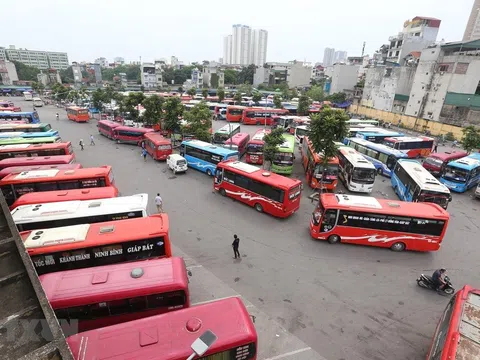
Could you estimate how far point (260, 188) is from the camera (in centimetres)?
1566

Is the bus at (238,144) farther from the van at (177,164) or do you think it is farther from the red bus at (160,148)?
the red bus at (160,148)

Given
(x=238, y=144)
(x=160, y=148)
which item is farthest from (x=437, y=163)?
(x=160, y=148)

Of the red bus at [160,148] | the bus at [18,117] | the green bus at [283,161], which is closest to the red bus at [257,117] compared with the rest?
the red bus at [160,148]

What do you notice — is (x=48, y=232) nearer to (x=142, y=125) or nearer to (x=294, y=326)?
(x=294, y=326)

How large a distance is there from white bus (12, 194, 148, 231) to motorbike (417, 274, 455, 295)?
12.1 metres

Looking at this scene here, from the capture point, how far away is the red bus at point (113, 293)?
6.95 m

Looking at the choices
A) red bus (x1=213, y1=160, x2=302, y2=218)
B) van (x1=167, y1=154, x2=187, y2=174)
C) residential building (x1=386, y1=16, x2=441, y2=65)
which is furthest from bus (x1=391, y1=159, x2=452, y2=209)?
residential building (x1=386, y1=16, x2=441, y2=65)

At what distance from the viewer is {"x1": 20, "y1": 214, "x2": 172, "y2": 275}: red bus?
871 cm

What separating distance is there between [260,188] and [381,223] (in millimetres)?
6643

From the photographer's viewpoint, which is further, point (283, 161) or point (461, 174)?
point (283, 161)

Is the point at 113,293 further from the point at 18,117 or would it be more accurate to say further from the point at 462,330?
the point at 18,117

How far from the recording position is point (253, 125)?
4550 cm

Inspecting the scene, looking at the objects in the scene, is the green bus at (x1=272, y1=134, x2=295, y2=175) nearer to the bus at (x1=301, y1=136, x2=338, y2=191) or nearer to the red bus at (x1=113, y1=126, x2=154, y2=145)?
the bus at (x1=301, y1=136, x2=338, y2=191)

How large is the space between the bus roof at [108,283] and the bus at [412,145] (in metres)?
28.6
